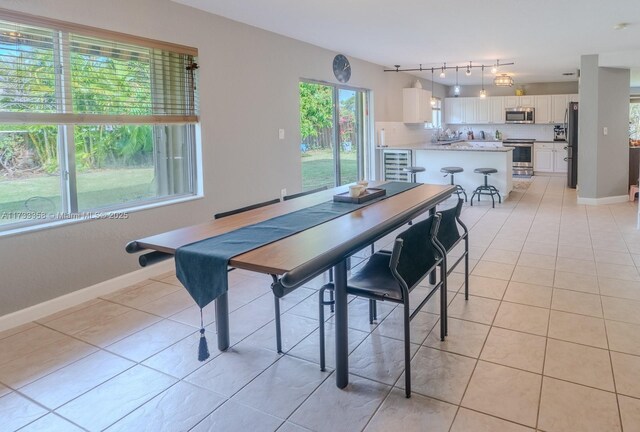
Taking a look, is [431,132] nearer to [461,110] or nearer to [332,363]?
[461,110]

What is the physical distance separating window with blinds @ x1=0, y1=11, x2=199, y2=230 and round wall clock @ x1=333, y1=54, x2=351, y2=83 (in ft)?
8.95

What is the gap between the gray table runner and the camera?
1.85m

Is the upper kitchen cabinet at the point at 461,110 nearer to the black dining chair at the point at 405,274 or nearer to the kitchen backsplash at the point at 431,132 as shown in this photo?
the kitchen backsplash at the point at 431,132

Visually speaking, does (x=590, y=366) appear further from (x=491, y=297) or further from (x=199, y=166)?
(x=199, y=166)

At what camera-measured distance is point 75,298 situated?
334 cm

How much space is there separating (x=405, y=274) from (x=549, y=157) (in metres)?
9.99

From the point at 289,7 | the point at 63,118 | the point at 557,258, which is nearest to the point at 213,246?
the point at 63,118

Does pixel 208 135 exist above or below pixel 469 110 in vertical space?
below

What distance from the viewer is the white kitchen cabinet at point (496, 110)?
1109 cm

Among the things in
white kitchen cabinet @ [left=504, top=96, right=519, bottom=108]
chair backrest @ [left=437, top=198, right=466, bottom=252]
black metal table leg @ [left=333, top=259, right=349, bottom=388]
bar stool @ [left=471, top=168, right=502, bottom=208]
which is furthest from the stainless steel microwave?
black metal table leg @ [left=333, top=259, right=349, bottom=388]

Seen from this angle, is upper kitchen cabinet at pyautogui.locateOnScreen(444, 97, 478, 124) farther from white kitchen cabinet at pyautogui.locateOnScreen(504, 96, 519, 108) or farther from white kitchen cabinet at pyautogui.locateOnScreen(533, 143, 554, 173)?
white kitchen cabinet at pyautogui.locateOnScreen(533, 143, 554, 173)

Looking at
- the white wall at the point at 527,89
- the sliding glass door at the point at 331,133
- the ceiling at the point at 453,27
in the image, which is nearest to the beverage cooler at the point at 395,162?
the sliding glass door at the point at 331,133

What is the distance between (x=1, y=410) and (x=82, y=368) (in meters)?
0.41

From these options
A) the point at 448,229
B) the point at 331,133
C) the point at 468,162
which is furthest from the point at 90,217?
the point at 468,162
